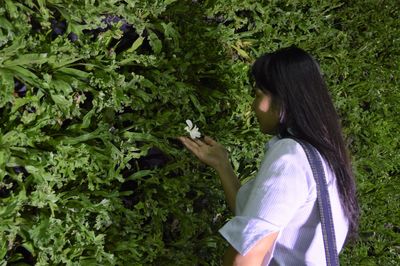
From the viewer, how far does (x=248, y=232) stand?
2.13m

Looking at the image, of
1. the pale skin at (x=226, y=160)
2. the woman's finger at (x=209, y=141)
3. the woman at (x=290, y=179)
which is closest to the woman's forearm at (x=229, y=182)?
the pale skin at (x=226, y=160)

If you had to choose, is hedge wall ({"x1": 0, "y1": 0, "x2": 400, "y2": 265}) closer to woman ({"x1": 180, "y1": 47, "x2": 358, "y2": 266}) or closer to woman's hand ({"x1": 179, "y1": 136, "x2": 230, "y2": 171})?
woman's hand ({"x1": 179, "y1": 136, "x2": 230, "y2": 171})

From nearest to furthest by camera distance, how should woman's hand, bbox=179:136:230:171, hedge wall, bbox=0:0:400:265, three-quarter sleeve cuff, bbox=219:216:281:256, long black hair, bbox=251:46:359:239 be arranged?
three-quarter sleeve cuff, bbox=219:216:281:256
hedge wall, bbox=0:0:400:265
long black hair, bbox=251:46:359:239
woman's hand, bbox=179:136:230:171

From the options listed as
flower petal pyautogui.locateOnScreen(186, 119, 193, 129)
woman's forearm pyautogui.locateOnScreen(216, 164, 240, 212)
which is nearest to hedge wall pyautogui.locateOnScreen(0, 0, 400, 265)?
flower petal pyautogui.locateOnScreen(186, 119, 193, 129)

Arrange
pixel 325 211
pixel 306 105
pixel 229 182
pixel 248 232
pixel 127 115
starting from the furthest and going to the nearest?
pixel 229 182, pixel 127 115, pixel 306 105, pixel 325 211, pixel 248 232

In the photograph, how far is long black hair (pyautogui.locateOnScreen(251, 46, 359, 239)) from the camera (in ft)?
7.79

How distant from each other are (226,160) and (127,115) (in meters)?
0.49

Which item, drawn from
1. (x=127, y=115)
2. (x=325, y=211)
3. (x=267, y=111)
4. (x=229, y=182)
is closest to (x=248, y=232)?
(x=325, y=211)

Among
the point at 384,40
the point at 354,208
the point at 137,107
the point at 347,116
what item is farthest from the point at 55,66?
the point at 384,40

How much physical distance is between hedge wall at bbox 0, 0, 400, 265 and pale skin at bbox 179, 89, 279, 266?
0.37ft

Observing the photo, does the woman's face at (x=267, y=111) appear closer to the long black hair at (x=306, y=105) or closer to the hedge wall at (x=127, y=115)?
the long black hair at (x=306, y=105)

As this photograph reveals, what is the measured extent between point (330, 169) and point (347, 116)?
1985 mm

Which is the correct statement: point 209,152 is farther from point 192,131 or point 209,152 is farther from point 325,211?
point 325,211

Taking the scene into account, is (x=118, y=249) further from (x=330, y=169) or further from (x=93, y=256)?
(x=330, y=169)
